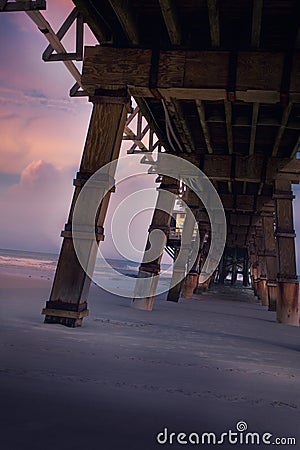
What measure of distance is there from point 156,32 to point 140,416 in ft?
15.3

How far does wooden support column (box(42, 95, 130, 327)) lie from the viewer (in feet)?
15.3

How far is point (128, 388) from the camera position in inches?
101

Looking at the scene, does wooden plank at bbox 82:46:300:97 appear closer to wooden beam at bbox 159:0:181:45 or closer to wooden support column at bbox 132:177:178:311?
wooden beam at bbox 159:0:181:45

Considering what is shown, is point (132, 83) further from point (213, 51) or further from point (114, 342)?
point (114, 342)

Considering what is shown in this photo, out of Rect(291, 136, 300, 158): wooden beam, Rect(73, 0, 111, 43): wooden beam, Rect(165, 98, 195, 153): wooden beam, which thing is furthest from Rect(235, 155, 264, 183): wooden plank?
Rect(73, 0, 111, 43): wooden beam

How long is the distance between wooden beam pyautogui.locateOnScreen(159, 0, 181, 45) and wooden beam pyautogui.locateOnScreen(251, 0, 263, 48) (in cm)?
89

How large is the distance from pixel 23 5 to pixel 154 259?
5016 mm

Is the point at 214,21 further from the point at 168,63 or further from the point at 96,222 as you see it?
the point at 96,222

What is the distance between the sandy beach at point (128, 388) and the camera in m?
1.87

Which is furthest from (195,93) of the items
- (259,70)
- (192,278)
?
(192,278)

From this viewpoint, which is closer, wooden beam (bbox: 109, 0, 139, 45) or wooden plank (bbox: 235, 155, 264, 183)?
wooden beam (bbox: 109, 0, 139, 45)

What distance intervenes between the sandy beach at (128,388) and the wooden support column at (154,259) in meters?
3.47

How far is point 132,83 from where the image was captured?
5.11 meters

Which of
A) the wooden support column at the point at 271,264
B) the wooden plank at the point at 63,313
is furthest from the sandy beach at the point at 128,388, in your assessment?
the wooden support column at the point at 271,264
